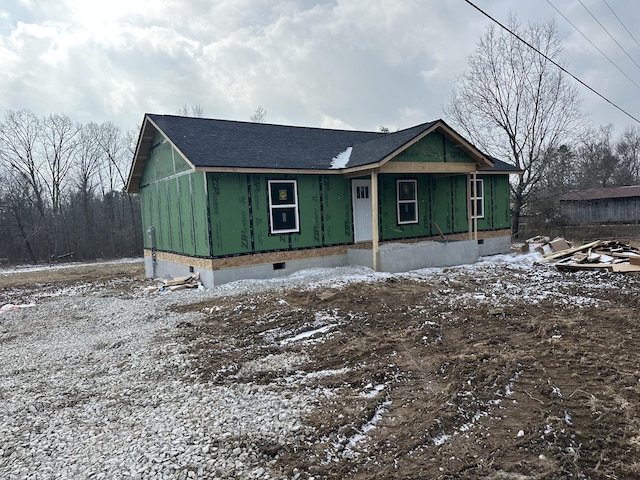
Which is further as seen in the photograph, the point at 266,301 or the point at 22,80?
the point at 22,80

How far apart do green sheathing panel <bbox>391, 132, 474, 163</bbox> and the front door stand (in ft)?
6.08

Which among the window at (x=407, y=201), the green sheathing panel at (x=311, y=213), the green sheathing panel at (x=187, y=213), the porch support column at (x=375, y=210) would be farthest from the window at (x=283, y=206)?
the window at (x=407, y=201)

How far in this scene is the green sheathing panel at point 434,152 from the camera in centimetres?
1197

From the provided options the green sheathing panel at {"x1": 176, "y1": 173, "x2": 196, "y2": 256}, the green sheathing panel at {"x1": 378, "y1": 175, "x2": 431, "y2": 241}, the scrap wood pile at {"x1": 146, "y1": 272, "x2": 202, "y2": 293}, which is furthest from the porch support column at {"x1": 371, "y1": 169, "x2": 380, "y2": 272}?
the scrap wood pile at {"x1": 146, "y1": 272, "x2": 202, "y2": 293}

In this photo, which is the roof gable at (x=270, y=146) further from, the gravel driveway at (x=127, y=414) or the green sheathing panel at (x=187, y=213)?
the gravel driveway at (x=127, y=414)

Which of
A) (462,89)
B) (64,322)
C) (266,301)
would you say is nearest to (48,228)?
(64,322)

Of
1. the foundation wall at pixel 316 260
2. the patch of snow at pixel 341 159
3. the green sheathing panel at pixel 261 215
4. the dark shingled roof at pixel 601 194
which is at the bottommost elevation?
the foundation wall at pixel 316 260

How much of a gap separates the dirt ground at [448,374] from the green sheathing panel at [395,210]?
4784 mm

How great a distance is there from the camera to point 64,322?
26.9 feet

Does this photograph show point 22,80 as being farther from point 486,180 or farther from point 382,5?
point 486,180

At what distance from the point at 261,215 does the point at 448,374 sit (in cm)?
785

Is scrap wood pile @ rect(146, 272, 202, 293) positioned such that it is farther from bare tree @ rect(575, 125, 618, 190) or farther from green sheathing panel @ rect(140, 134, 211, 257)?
bare tree @ rect(575, 125, 618, 190)

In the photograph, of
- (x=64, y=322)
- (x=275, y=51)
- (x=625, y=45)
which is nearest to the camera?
(x=64, y=322)

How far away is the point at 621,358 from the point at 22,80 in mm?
26784
